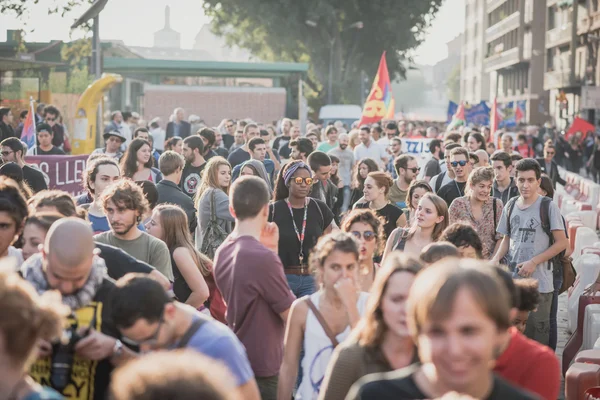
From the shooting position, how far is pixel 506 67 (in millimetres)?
95688

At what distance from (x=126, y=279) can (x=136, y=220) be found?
2.42 metres

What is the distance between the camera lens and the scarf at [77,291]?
4348 millimetres

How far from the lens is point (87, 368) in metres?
4.27

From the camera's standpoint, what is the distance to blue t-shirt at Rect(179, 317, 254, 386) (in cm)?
393

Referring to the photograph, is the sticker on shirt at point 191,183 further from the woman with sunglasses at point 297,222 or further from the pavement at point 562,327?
the pavement at point 562,327

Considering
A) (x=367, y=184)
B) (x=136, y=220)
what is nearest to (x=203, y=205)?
(x=367, y=184)

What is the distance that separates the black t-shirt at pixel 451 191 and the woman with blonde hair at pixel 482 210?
5.17ft

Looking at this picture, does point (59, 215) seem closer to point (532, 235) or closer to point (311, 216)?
point (311, 216)

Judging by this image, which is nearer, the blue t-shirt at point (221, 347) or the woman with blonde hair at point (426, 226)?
the blue t-shirt at point (221, 347)

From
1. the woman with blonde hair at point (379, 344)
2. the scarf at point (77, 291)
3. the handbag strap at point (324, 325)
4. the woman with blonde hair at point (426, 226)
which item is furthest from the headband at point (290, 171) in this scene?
the woman with blonde hair at point (379, 344)

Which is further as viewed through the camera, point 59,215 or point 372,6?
point 372,6

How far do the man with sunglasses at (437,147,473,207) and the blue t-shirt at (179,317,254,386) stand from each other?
7.48 metres

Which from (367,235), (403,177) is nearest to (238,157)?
(403,177)

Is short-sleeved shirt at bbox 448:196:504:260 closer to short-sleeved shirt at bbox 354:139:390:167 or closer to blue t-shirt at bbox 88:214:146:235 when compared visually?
blue t-shirt at bbox 88:214:146:235
